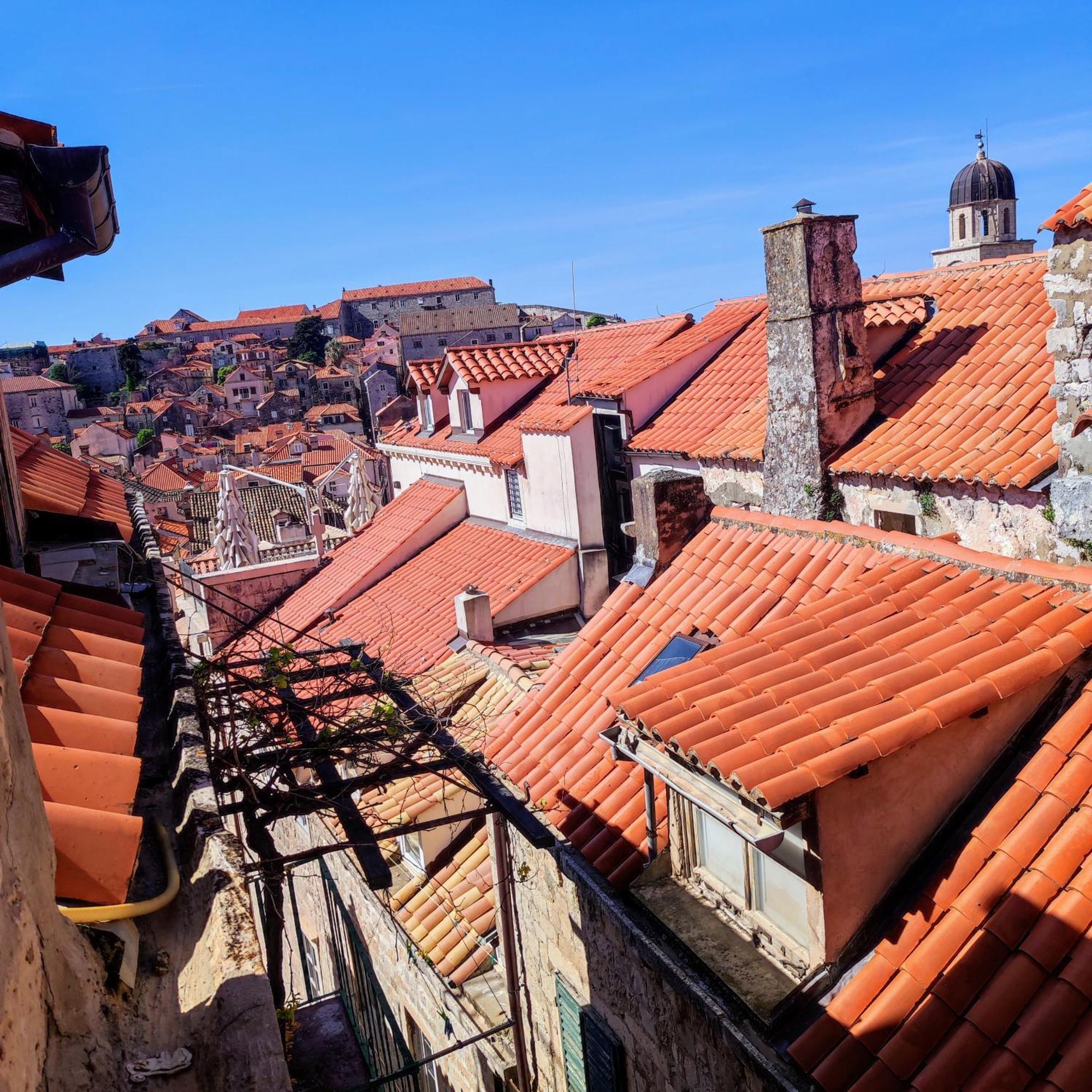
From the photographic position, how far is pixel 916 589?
6.76 m

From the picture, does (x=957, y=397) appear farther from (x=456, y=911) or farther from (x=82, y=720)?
(x=82, y=720)

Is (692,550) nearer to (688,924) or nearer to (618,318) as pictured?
(688,924)

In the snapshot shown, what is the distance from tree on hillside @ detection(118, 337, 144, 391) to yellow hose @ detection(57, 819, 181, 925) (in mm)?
122151

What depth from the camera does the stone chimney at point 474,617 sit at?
14008 mm

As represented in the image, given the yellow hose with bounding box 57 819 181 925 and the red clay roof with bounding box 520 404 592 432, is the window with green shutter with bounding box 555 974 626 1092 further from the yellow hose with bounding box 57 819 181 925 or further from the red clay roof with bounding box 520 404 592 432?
the red clay roof with bounding box 520 404 592 432

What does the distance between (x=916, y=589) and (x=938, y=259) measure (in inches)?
1861

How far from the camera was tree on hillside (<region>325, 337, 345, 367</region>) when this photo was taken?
4456 inches

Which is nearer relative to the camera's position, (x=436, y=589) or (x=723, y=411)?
(x=723, y=411)

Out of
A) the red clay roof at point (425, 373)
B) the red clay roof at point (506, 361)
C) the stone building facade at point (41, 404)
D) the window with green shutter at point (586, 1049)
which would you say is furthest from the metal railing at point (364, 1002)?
the stone building facade at point (41, 404)

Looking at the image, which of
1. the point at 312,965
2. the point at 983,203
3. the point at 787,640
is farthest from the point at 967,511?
the point at 983,203

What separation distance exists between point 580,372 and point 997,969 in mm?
16096

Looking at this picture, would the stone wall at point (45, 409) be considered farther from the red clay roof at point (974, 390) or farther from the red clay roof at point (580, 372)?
the red clay roof at point (974, 390)

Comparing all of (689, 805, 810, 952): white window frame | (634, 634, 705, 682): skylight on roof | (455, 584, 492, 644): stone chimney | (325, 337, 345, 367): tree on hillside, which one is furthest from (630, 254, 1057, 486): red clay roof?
(325, 337, 345, 367): tree on hillside

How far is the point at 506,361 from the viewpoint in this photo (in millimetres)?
20625
